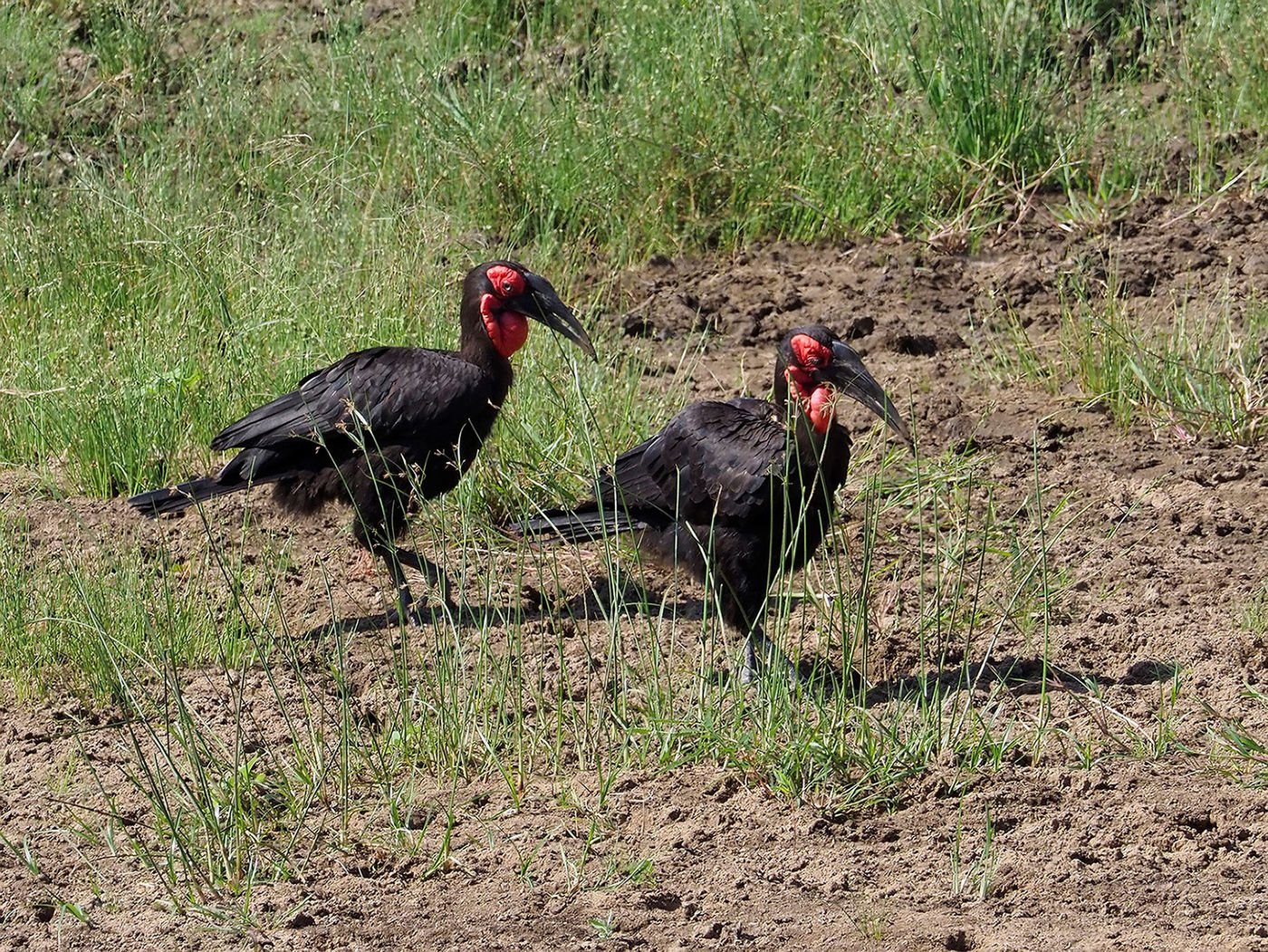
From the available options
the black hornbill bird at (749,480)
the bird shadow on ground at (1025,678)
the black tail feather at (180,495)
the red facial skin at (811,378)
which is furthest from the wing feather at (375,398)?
the bird shadow on ground at (1025,678)

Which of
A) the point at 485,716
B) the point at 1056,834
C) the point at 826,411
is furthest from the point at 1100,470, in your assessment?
the point at 485,716

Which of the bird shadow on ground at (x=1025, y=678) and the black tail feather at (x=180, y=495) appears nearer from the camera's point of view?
the bird shadow on ground at (x=1025, y=678)

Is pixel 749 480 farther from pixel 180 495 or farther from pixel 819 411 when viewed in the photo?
pixel 180 495

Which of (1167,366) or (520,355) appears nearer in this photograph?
(1167,366)

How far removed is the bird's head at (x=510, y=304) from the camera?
17.4 ft

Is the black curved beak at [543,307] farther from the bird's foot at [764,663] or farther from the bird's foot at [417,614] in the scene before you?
the bird's foot at [764,663]

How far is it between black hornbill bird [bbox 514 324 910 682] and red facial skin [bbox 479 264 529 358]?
0.68m

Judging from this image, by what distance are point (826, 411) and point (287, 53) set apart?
550 cm

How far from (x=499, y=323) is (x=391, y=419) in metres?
0.50

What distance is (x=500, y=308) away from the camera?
17.4 ft

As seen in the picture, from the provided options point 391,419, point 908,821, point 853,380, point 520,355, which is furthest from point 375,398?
point 908,821

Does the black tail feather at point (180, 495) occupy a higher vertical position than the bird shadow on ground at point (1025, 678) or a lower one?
higher

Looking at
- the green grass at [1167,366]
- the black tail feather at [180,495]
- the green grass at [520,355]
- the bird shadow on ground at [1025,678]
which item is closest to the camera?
the green grass at [520,355]

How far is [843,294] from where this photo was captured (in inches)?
276
